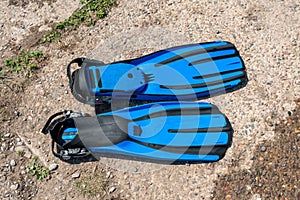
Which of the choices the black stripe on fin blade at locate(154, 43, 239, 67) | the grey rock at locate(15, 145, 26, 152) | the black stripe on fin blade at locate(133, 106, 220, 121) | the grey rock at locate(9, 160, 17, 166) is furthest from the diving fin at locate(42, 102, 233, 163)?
the black stripe on fin blade at locate(154, 43, 239, 67)

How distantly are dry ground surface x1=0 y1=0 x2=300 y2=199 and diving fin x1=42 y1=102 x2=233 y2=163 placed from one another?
0.11 metres

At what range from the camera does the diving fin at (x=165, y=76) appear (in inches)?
175

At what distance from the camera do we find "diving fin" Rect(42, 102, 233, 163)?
163 inches

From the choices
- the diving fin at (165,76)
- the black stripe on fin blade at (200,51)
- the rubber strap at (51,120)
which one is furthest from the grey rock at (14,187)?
the black stripe on fin blade at (200,51)

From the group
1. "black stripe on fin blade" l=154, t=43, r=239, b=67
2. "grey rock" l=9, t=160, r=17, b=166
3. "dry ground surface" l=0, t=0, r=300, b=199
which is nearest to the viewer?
"dry ground surface" l=0, t=0, r=300, b=199

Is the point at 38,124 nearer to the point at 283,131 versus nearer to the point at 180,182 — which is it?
the point at 180,182

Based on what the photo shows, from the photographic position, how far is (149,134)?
4246 mm

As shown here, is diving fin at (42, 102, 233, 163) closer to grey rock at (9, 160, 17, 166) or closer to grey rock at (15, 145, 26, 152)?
grey rock at (15, 145, 26, 152)

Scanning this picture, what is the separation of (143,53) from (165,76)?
19.3 inches

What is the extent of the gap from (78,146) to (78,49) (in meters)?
1.31

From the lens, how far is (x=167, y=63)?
4.66 m

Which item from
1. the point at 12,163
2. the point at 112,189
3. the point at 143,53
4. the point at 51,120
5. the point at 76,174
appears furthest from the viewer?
the point at 143,53

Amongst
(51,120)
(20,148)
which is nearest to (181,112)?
(51,120)

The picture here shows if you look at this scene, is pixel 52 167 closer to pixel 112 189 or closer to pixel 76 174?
pixel 76 174
